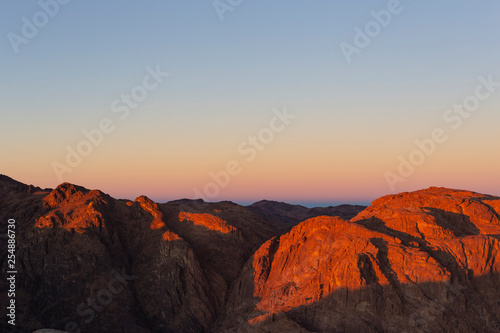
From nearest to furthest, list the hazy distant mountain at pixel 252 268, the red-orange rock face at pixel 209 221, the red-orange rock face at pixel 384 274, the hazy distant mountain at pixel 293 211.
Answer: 1. the red-orange rock face at pixel 384 274
2. the hazy distant mountain at pixel 252 268
3. the red-orange rock face at pixel 209 221
4. the hazy distant mountain at pixel 293 211

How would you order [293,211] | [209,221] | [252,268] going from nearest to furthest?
[252,268] < [209,221] < [293,211]

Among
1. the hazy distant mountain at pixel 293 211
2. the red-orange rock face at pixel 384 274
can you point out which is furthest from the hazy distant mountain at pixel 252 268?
the hazy distant mountain at pixel 293 211

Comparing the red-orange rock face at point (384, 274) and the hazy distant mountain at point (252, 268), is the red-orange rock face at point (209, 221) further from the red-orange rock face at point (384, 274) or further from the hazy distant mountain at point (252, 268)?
the red-orange rock face at point (384, 274)

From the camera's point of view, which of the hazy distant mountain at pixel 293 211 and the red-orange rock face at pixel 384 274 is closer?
the red-orange rock face at pixel 384 274

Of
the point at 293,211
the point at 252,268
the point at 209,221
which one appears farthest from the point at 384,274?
the point at 293,211

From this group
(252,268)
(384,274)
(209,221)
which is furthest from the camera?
(209,221)

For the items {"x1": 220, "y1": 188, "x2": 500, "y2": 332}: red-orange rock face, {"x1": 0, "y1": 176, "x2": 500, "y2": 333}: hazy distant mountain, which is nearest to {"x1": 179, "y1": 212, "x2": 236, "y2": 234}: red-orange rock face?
{"x1": 0, "y1": 176, "x2": 500, "y2": 333}: hazy distant mountain

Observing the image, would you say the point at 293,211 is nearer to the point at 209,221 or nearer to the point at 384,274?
the point at 209,221

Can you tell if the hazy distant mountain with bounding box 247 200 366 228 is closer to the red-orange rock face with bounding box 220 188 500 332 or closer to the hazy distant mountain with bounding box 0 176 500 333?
the hazy distant mountain with bounding box 0 176 500 333

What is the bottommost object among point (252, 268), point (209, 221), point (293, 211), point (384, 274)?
point (384, 274)
